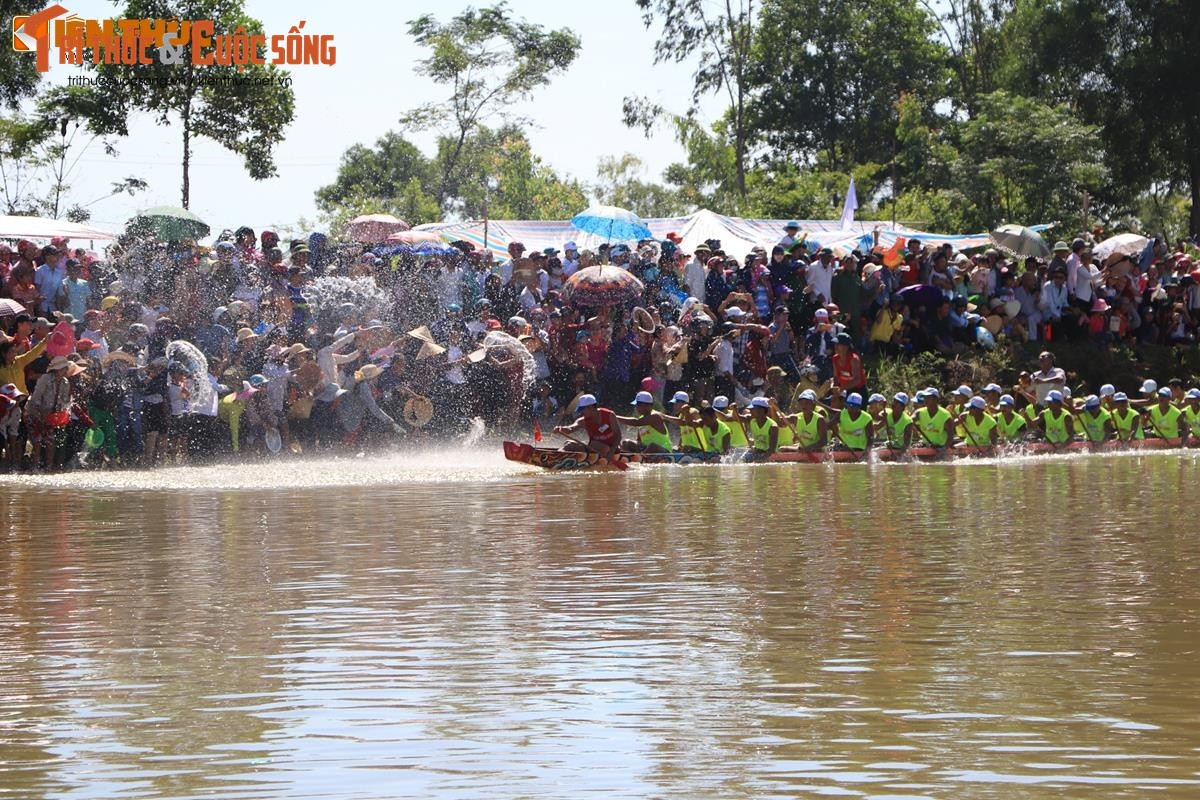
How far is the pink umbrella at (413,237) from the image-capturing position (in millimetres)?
24172

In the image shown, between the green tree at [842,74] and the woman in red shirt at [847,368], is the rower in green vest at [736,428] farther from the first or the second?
the green tree at [842,74]

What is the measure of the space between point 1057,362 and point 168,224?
42.4ft

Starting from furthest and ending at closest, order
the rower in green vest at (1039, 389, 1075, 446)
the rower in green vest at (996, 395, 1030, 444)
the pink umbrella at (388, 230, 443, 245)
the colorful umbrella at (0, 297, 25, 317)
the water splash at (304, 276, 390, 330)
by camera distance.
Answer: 1. the pink umbrella at (388, 230, 443, 245)
2. the rower in green vest at (1039, 389, 1075, 446)
3. the rower in green vest at (996, 395, 1030, 444)
4. the water splash at (304, 276, 390, 330)
5. the colorful umbrella at (0, 297, 25, 317)

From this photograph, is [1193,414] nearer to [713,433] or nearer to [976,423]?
[976,423]

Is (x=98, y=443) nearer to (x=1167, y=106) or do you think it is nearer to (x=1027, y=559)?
(x=1027, y=559)

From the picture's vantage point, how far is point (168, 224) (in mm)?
21172

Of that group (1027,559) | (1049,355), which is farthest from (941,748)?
(1049,355)

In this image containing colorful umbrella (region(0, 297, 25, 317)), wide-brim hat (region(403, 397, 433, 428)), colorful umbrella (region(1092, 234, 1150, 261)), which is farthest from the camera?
colorful umbrella (region(1092, 234, 1150, 261))

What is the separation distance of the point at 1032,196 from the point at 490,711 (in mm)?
32640

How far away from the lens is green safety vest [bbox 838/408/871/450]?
2127 cm

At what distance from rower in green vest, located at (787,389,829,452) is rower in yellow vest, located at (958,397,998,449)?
220 cm

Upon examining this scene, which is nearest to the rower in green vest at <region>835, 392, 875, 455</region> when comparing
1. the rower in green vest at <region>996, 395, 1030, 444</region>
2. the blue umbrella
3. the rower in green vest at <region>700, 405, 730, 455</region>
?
the rower in green vest at <region>700, 405, 730, 455</region>

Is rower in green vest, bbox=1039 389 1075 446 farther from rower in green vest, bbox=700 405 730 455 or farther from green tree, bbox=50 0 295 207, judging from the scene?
green tree, bbox=50 0 295 207

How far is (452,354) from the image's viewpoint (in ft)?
68.7
